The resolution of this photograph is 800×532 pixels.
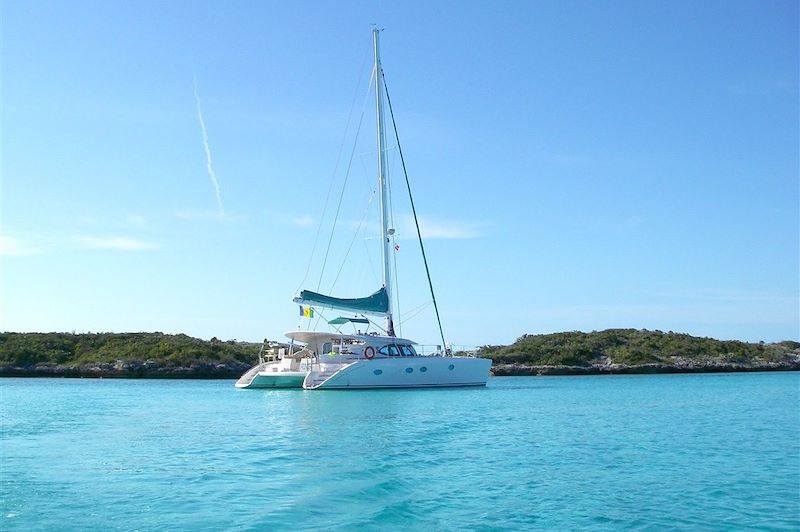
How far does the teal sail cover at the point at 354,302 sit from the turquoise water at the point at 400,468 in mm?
10054

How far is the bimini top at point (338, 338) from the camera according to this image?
32.2 meters

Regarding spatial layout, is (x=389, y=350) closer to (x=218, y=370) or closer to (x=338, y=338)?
(x=338, y=338)

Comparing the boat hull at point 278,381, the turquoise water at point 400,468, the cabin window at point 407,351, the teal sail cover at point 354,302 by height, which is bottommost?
the turquoise water at point 400,468

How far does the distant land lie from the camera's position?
51.2 metres

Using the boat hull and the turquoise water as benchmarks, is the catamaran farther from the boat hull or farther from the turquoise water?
the turquoise water

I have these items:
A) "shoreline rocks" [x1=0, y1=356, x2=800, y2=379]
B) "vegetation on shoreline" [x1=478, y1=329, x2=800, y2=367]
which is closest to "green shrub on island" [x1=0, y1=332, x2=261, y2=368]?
"shoreline rocks" [x1=0, y1=356, x2=800, y2=379]

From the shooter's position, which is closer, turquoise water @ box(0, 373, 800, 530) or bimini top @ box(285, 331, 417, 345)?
turquoise water @ box(0, 373, 800, 530)

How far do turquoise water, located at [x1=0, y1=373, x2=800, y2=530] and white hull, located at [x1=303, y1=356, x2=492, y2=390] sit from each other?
7.99 metres

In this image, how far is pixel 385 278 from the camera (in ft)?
110

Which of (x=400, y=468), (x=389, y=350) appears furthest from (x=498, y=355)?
(x=400, y=468)

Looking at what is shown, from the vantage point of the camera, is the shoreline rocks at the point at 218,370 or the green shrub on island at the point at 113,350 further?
the green shrub on island at the point at 113,350

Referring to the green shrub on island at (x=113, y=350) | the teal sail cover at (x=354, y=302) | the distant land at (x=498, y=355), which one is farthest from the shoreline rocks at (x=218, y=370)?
the teal sail cover at (x=354, y=302)

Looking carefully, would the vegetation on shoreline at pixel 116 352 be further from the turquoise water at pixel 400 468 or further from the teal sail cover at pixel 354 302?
the turquoise water at pixel 400 468

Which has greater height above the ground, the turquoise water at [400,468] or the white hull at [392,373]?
the white hull at [392,373]
